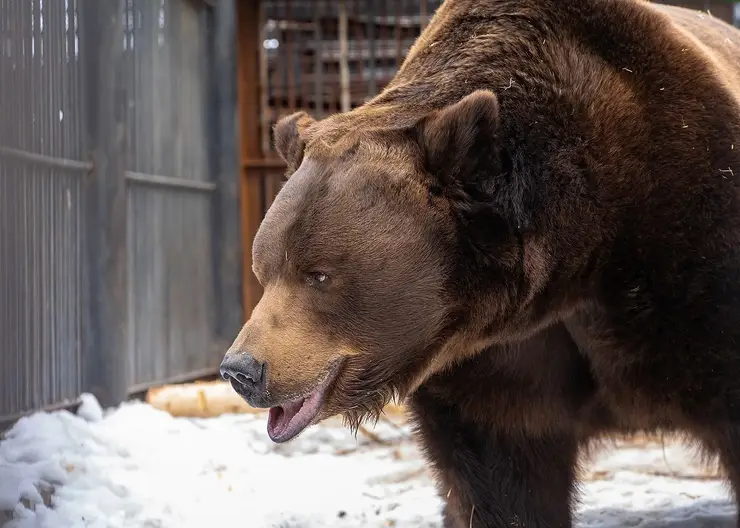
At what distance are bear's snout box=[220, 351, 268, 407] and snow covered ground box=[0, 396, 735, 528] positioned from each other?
0.89m

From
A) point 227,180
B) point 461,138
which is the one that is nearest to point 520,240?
point 461,138

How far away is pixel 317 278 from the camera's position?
2.74 meters

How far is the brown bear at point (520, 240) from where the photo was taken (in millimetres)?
2762

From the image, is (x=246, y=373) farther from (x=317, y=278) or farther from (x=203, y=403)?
(x=203, y=403)

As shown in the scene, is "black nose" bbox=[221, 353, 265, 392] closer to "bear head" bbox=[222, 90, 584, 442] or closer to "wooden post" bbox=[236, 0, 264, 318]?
"bear head" bbox=[222, 90, 584, 442]

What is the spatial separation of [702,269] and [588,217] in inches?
14.9

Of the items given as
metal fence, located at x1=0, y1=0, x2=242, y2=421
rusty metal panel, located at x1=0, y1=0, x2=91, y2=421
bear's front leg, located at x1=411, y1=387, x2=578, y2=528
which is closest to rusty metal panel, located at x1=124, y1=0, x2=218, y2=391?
metal fence, located at x1=0, y1=0, x2=242, y2=421

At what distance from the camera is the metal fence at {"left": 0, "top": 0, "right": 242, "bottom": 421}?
4.33m

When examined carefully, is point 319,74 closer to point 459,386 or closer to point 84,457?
point 84,457

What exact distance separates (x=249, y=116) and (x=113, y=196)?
2730mm

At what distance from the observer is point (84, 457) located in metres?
4.55

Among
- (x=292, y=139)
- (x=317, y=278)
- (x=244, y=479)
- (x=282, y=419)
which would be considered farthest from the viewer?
(x=244, y=479)

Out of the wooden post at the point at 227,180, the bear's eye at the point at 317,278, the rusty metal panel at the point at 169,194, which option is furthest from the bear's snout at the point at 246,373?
the wooden post at the point at 227,180

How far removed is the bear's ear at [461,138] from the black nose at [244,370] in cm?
77
